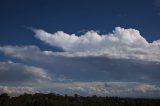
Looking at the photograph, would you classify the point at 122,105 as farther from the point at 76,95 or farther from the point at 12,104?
the point at 12,104

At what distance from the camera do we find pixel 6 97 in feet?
527

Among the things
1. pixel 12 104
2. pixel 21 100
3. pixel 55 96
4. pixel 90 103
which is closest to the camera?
pixel 12 104

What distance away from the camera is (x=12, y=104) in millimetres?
146625

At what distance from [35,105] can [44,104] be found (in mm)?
4417

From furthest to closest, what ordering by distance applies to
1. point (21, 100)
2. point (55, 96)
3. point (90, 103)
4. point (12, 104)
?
1. point (55, 96)
2. point (90, 103)
3. point (21, 100)
4. point (12, 104)

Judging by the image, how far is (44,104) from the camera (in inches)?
5886

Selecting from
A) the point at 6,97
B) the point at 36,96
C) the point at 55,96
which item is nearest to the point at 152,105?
the point at 55,96

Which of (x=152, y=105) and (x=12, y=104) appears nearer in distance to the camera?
(x=12, y=104)

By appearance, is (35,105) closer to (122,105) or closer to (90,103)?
(90,103)

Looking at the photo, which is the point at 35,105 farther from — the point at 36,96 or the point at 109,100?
the point at 109,100

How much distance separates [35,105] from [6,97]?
807 inches

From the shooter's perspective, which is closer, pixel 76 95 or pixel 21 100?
pixel 21 100

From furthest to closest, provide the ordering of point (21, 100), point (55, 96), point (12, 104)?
point (55, 96)
point (21, 100)
point (12, 104)

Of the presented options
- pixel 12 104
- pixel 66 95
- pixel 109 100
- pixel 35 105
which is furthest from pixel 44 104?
pixel 109 100
